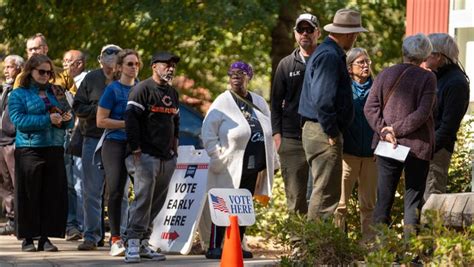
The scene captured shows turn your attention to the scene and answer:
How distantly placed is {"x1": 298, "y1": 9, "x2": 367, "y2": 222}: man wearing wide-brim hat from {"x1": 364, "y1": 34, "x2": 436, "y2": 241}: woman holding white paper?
43 cm

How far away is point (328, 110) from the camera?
10984 millimetres

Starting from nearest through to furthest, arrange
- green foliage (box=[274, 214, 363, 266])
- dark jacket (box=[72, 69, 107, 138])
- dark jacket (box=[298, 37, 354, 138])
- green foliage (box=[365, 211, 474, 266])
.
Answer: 1. green foliage (box=[365, 211, 474, 266])
2. green foliage (box=[274, 214, 363, 266])
3. dark jacket (box=[298, 37, 354, 138])
4. dark jacket (box=[72, 69, 107, 138])

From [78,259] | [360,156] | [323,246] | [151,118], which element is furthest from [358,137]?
[78,259]

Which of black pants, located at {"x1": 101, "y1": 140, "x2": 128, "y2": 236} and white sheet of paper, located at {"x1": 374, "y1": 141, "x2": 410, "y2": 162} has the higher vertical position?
white sheet of paper, located at {"x1": 374, "y1": 141, "x2": 410, "y2": 162}

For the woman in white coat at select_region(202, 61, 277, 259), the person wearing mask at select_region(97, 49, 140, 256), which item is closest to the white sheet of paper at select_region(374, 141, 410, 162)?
the woman in white coat at select_region(202, 61, 277, 259)

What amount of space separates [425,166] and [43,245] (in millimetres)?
4162

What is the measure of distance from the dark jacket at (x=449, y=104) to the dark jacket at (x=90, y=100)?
11.5 ft

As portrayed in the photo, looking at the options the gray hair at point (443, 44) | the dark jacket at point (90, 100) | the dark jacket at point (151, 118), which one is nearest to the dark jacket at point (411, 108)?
the gray hair at point (443, 44)

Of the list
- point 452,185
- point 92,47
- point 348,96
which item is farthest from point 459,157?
point 92,47

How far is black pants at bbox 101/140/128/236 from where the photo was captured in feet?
40.9

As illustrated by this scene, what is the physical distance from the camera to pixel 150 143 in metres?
12.0

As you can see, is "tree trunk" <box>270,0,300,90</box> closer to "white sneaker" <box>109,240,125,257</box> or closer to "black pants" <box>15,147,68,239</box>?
"black pants" <box>15,147,68,239</box>

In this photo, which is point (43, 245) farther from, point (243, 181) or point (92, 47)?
point (92, 47)

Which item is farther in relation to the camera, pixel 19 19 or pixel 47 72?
pixel 19 19
